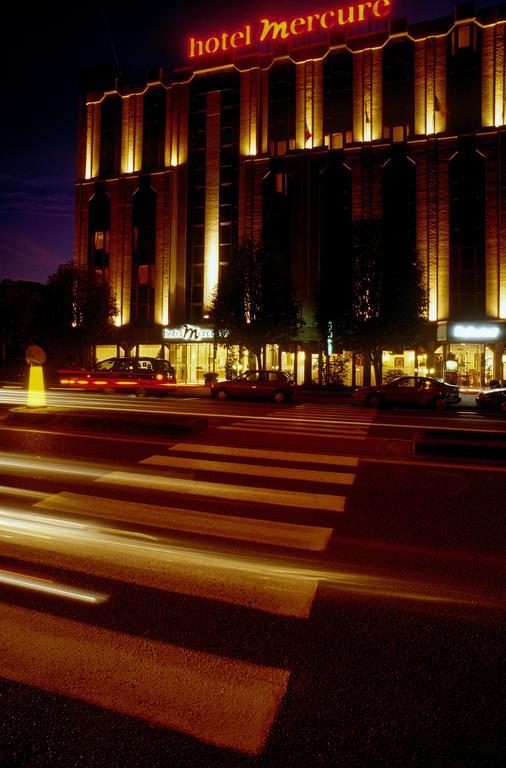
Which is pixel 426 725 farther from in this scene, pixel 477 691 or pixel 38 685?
pixel 38 685

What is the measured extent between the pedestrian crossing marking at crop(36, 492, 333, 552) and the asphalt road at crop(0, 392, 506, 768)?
0.03 meters

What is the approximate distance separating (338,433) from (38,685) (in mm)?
10300

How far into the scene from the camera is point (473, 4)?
3481 cm

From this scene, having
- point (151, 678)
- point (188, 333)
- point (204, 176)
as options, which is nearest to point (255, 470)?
point (151, 678)

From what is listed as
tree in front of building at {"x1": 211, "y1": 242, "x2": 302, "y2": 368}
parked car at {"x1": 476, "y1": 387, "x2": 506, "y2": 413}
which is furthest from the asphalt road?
tree in front of building at {"x1": 211, "y1": 242, "x2": 302, "y2": 368}

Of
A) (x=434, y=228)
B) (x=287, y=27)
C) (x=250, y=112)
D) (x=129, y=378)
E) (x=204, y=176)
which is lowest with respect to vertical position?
(x=129, y=378)

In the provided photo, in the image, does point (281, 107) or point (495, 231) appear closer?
point (495, 231)

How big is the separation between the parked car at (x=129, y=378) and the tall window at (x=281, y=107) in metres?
20.7

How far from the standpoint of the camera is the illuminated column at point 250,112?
1544 inches

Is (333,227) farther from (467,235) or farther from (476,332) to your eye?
(476,332)

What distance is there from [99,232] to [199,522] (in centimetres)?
4122

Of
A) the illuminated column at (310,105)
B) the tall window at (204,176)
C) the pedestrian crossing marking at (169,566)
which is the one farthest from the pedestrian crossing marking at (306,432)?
the illuminated column at (310,105)

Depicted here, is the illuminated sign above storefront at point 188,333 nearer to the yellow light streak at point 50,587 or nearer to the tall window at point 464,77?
the tall window at point 464,77

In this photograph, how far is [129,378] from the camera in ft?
88.8
